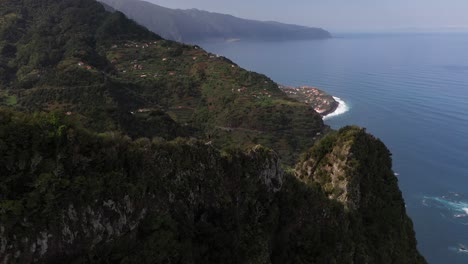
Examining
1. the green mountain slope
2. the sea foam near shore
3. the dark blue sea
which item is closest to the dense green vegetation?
the green mountain slope

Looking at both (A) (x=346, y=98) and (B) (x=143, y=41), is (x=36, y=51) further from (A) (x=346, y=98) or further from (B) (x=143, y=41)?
(A) (x=346, y=98)

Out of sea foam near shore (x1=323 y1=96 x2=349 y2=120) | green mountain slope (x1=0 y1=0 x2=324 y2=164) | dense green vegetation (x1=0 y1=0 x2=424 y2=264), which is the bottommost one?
sea foam near shore (x1=323 y1=96 x2=349 y2=120)

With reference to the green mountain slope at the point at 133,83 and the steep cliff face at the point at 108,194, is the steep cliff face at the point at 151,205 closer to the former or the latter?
the steep cliff face at the point at 108,194

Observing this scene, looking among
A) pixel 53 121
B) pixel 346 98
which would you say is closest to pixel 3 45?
pixel 53 121

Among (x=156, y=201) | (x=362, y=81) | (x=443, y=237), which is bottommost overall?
(x=443, y=237)

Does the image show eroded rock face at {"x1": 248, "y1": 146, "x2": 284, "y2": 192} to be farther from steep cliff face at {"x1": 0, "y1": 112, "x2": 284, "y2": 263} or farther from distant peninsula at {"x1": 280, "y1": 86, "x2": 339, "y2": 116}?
distant peninsula at {"x1": 280, "y1": 86, "x2": 339, "y2": 116}

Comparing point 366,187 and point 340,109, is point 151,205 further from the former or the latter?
point 340,109

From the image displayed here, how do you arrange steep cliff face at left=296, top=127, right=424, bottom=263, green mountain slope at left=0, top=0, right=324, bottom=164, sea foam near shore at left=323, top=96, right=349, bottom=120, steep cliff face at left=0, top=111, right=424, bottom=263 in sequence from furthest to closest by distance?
sea foam near shore at left=323, top=96, right=349, bottom=120 → green mountain slope at left=0, top=0, right=324, bottom=164 → steep cliff face at left=296, top=127, right=424, bottom=263 → steep cliff face at left=0, top=111, right=424, bottom=263
